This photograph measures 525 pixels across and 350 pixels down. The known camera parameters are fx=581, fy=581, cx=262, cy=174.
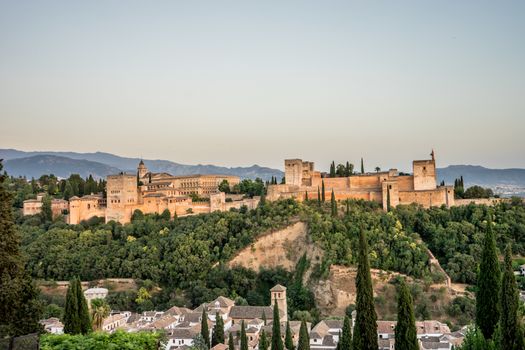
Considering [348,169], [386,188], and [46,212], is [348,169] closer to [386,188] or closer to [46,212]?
[386,188]

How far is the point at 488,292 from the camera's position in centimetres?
1510

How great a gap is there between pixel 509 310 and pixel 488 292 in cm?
283

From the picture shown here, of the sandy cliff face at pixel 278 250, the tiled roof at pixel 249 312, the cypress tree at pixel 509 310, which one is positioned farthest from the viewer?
the sandy cliff face at pixel 278 250

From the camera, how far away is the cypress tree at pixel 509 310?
1209cm

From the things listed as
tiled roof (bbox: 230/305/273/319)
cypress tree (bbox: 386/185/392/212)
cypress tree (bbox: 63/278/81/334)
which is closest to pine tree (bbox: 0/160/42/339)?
cypress tree (bbox: 63/278/81/334)

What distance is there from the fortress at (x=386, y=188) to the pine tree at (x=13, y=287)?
38.0m

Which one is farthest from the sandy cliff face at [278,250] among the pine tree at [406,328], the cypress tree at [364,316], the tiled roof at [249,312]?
the pine tree at [406,328]

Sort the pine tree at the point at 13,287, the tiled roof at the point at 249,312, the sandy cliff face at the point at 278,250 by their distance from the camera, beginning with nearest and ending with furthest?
1. the pine tree at the point at 13,287
2. the tiled roof at the point at 249,312
3. the sandy cliff face at the point at 278,250

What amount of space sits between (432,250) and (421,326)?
1127 cm

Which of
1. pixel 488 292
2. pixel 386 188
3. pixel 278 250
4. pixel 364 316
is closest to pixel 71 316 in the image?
pixel 364 316

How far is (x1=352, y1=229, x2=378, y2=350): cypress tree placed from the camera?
16.6 metres

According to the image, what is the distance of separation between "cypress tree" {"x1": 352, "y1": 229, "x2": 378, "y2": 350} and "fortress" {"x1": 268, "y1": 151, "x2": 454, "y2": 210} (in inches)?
1104

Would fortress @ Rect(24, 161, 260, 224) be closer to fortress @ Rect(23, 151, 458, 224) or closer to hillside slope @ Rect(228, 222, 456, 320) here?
fortress @ Rect(23, 151, 458, 224)

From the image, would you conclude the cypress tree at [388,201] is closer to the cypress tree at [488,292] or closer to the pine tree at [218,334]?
the pine tree at [218,334]
